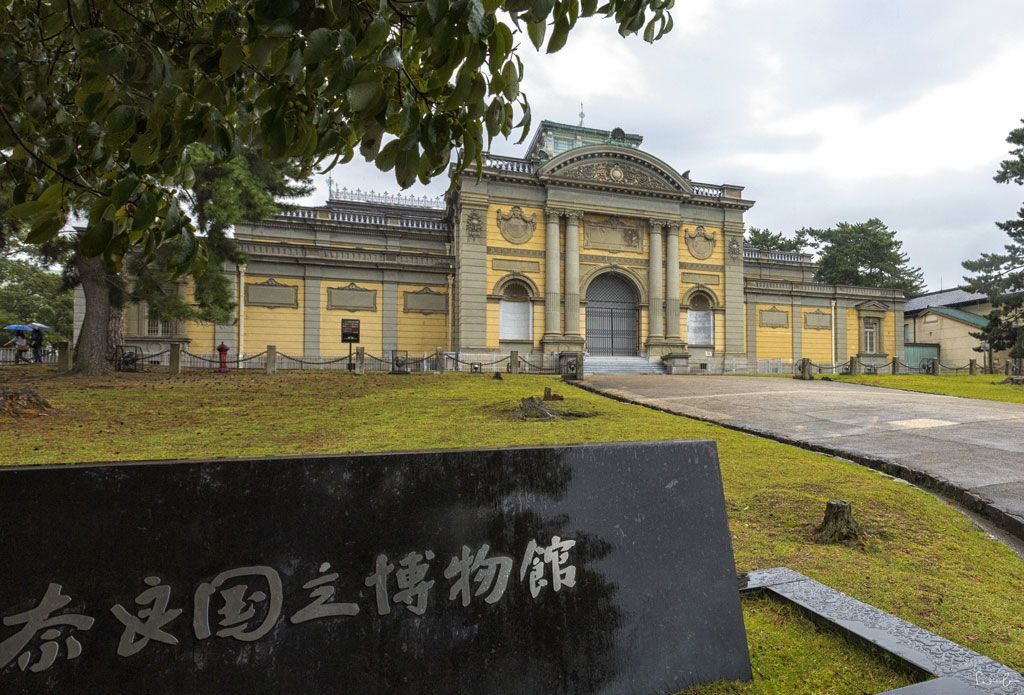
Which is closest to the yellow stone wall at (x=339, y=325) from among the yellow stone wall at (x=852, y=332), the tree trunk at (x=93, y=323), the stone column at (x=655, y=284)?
A: the tree trunk at (x=93, y=323)

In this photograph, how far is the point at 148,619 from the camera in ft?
4.08

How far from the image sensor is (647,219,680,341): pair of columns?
2517 cm

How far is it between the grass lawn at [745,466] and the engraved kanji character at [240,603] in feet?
4.79

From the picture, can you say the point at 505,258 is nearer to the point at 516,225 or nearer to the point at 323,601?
the point at 516,225

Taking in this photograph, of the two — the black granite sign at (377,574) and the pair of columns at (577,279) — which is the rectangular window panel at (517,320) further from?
the black granite sign at (377,574)

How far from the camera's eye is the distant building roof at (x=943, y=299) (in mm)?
36719

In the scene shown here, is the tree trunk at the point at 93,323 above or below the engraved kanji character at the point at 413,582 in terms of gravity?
above

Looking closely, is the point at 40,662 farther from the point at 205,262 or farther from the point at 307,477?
the point at 205,262

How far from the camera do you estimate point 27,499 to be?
3.77ft

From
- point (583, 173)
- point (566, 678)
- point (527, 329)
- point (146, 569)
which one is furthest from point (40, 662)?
point (583, 173)

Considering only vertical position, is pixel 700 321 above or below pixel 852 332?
above

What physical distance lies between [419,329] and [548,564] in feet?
75.7

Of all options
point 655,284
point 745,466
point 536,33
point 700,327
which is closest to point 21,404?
point 536,33

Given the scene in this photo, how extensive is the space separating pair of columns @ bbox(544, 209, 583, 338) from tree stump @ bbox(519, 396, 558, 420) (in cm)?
1551
